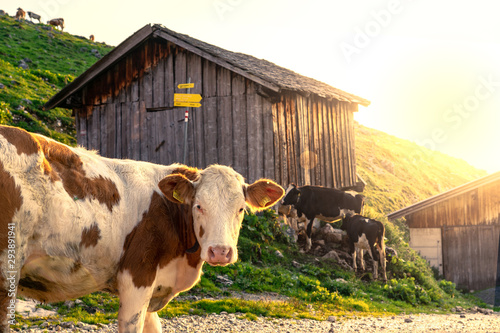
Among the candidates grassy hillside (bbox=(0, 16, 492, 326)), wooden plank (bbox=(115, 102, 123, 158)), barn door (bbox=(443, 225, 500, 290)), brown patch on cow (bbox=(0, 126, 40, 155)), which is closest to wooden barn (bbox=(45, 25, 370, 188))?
wooden plank (bbox=(115, 102, 123, 158))

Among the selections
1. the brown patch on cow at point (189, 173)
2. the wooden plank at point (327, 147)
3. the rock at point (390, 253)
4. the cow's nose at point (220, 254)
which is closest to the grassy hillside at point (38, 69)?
the wooden plank at point (327, 147)

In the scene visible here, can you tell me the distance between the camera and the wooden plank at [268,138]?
16969mm

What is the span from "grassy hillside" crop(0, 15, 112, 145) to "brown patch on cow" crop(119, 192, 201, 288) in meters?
19.2

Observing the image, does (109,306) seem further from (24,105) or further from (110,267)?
(24,105)

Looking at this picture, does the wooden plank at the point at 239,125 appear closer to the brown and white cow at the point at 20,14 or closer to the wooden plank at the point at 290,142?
the wooden plank at the point at 290,142

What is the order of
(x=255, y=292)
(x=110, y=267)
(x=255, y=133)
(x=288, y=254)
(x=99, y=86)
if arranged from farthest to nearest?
1. (x=99, y=86)
2. (x=255, y=133)
3. (x=288, y=254)
4. (x=255, y=292)
5. (x=110, y=267)

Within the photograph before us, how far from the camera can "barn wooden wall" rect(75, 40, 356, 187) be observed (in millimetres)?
17219

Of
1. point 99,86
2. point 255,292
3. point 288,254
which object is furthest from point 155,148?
point 255,292

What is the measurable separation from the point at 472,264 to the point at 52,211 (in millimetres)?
23337

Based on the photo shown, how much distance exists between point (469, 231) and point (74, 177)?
23.2 metres

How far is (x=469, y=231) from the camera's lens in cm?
2394

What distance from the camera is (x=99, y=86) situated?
20.0 meters

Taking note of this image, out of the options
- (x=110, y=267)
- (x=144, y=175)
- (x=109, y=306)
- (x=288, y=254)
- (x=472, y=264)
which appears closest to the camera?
(x=110, y=267)

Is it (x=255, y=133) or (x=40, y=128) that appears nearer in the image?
(x=255, y=133)
